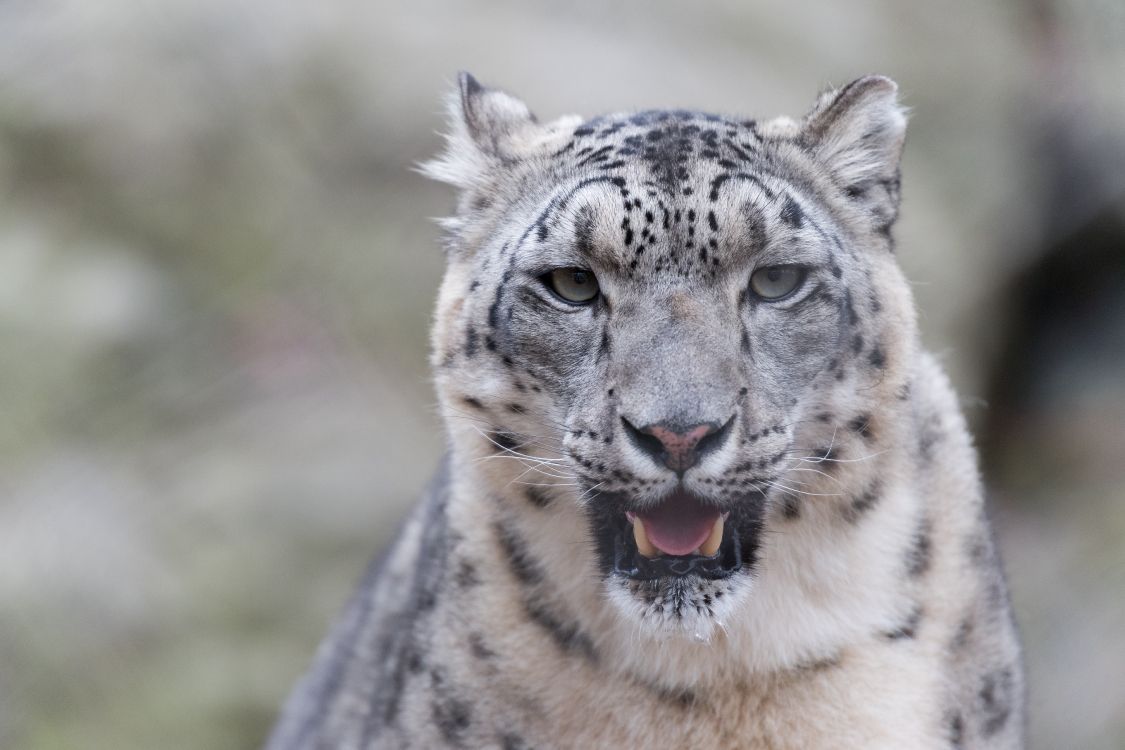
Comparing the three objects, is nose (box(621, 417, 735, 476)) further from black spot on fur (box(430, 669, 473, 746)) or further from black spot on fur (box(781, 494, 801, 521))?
black spot on fur (box(430, 669, 473, 746))

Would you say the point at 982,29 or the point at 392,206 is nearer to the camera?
the point at 392,206

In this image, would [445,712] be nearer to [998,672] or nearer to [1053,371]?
[998,672]

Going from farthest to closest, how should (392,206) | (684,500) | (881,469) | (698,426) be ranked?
(392,206), (881,469), (684,500), (698,426)

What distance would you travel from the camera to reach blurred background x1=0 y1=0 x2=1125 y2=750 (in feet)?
19.6

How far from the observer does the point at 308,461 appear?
6359 millimetres

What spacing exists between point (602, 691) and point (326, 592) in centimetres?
367

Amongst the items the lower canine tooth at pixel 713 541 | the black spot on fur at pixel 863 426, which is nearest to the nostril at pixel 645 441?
the lower canine tooth at pixel 713 541

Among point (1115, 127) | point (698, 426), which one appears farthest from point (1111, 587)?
point (698, 426)

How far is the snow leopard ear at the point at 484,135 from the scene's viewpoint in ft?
10.0

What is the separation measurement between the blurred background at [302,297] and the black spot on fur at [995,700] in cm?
285

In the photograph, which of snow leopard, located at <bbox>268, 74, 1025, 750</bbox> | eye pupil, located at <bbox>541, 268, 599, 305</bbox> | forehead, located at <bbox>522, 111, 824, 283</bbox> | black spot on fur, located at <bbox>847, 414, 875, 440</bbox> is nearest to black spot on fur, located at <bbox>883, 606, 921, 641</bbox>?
snow leopard, located at <bbox>268, 74, 1025, 750</bbox>

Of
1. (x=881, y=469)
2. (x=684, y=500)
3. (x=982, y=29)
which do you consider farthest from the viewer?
(x=982, y=29)

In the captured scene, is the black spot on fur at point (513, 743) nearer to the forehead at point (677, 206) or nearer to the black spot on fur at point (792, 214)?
the forehead at point (677, 206)

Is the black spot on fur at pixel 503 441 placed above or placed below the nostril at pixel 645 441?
below
